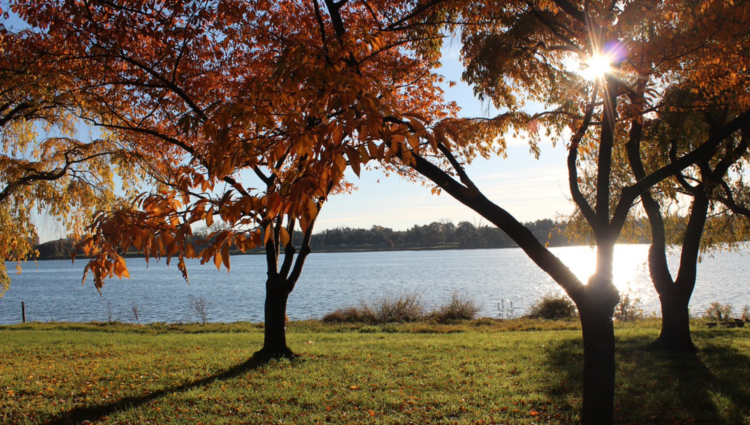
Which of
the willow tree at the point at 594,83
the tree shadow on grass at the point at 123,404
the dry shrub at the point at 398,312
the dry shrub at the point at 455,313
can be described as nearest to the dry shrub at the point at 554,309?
the dry shrub at the point at 455,313

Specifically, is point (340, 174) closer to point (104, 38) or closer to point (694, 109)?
point (104, 38)

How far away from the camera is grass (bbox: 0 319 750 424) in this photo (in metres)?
6.18

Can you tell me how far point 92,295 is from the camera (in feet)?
122

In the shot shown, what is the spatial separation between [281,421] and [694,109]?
8940 mm

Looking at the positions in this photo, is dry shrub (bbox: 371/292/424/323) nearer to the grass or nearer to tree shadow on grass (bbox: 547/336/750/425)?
the grass

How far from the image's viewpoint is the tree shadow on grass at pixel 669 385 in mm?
5957

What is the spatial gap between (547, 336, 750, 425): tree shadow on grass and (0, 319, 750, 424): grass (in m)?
0.02

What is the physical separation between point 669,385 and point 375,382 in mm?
4332

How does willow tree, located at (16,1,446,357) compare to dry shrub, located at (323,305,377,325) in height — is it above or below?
above

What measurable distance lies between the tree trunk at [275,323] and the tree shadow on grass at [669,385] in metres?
5.23

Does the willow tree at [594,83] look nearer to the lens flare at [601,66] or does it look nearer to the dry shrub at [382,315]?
the lens flare at [601,66]

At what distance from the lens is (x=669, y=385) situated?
7.27 m

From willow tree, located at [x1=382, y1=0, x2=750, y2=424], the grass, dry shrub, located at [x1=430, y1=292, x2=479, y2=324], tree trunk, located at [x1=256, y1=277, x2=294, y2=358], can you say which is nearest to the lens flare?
willow tree, located at [x1=382, y1=0, x2=750, y2=424]

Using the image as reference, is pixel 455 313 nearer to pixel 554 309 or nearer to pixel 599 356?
pixel 554 309
